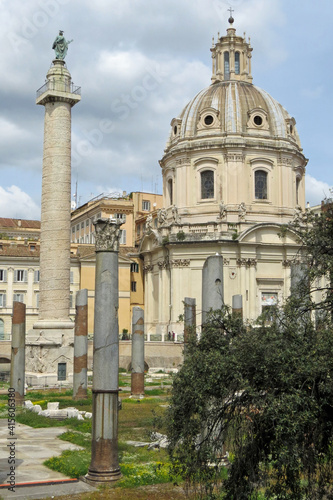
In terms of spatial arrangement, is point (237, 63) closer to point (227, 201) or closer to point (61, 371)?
point (227, 201)

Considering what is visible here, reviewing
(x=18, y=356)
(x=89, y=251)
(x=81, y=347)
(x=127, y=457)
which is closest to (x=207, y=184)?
(x=89, y=251)

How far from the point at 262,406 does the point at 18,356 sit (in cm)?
1869

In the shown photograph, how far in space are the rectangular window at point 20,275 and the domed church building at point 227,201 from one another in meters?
10.8

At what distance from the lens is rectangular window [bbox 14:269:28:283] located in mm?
59031

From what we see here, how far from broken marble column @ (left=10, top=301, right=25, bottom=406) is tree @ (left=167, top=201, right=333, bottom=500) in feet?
54.6

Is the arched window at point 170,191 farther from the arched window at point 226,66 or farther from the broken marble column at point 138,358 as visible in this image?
the broken marble column at point 138,358

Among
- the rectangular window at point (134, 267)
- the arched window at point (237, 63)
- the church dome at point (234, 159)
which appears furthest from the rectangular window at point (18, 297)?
the arched window at point (237, 63)

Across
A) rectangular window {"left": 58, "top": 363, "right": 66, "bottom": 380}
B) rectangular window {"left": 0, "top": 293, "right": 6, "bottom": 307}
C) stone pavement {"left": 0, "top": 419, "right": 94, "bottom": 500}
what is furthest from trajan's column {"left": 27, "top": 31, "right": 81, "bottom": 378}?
rectangular window {"left": 0, "top": 293, "right": 6, "bottom": 307}

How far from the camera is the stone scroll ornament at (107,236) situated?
1400 cm

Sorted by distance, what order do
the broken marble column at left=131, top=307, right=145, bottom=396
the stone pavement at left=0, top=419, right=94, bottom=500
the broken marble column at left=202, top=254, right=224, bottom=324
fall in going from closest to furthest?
1. the stone pavement at left=0, top=419, right=94, bottom=500
2. the broken marble column at left=202, top=254, right=224, bottom=324
3. the broken marble column at left=131, top=307, right=145, bottom=396

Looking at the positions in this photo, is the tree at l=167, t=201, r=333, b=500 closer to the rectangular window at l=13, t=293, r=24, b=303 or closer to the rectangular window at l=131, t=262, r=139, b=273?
the rectangular window at l=13, t=293, r=24, b=303

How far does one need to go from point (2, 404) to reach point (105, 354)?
15.0 meters

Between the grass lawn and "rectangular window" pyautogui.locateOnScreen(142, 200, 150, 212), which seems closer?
the grass lawn

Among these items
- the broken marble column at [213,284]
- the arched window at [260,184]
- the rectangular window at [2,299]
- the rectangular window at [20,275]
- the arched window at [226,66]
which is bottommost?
the broken marble column at [213,284]
